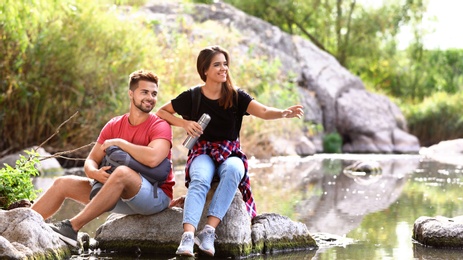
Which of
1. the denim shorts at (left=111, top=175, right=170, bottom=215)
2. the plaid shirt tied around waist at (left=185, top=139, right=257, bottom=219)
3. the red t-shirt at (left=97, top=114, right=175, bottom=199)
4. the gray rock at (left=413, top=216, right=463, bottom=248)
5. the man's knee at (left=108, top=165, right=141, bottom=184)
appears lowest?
the gray rock at (left=413, top=216, right=463, bottom=248)

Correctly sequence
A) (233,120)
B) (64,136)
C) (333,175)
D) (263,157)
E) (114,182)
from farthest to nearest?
(263,157), (64,136), (333,175), (233,120), (114,182)

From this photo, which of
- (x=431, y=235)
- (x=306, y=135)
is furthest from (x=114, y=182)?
(x=306, y=135)

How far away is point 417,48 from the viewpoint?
140 feet

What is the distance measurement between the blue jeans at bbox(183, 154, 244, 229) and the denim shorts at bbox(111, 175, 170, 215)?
0.31 metres

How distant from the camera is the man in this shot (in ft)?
21.5

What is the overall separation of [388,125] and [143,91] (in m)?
25.6

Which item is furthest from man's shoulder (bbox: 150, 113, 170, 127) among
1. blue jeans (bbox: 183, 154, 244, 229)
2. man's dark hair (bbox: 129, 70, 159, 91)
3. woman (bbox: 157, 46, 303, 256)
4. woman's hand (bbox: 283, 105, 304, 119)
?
woman's hand (bbox: 283, 105, 304, 119)

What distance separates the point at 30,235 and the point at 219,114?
1.80m

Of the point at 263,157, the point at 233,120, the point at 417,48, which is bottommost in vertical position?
the point at 263,157

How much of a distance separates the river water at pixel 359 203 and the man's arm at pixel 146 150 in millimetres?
751

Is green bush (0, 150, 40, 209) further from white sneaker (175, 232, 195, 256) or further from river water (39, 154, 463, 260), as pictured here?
white sneaker (175, 232, 195, 256)

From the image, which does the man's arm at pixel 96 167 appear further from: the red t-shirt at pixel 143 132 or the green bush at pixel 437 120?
the green bush at pixel 437 120

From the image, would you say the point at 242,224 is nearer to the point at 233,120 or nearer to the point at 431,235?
the point at 233,120

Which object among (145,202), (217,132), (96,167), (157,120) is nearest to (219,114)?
(217,132)
